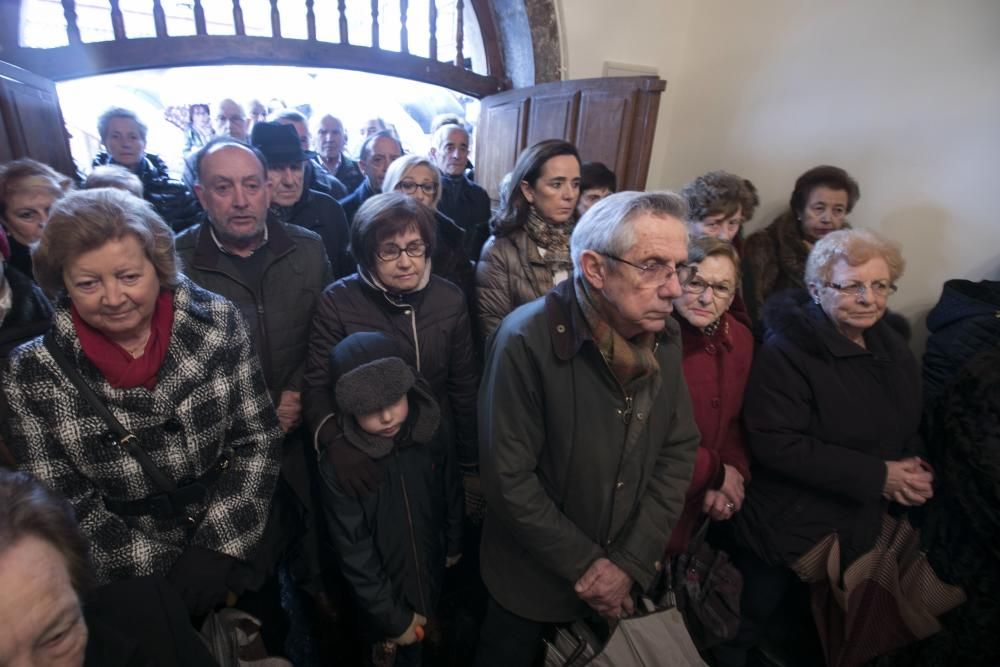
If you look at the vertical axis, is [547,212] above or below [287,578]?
above

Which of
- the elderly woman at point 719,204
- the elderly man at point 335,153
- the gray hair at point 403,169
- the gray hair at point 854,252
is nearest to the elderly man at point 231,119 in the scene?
the elderly man at point 335,153

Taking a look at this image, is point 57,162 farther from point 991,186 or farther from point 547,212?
point 991,186

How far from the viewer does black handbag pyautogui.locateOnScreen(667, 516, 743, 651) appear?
170 cm

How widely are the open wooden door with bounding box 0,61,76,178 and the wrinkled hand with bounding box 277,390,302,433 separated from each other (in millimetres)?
2463

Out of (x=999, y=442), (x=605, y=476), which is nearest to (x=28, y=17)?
(x=605, y=476)

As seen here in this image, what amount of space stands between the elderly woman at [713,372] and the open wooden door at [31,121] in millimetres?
Answer: 3715

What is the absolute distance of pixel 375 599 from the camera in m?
1.51

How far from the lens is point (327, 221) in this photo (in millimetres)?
2686

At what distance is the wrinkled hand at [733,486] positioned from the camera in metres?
1.70

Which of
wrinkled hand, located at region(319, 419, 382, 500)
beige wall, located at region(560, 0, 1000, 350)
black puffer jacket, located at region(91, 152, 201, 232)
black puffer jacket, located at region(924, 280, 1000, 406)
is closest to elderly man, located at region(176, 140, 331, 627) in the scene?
wrinkled hand, located at region(319, 419, 382, 500)

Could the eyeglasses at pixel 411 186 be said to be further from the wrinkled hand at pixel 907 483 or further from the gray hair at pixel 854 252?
the wrinkled hand at pixel 907 483

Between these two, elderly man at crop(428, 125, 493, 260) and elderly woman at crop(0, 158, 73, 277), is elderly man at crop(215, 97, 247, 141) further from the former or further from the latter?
elderly woman at crop(0, 158, 73, 277)

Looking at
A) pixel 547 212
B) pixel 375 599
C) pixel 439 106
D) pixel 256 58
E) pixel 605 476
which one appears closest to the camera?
pixel 605 476

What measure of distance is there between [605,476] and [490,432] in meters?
0.35
